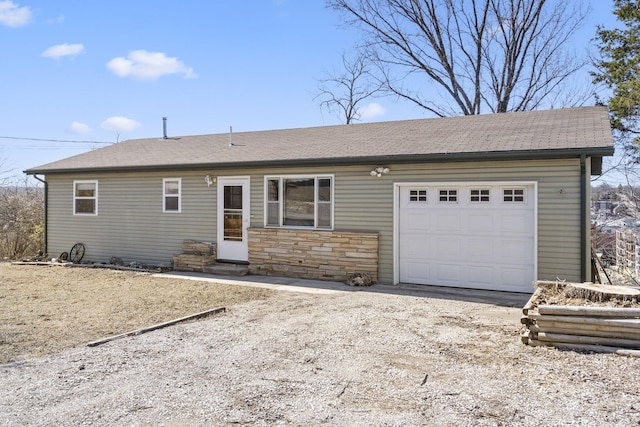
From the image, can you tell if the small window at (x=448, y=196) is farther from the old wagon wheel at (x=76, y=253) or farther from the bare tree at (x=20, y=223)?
the bare tree at (x=20, y=223)

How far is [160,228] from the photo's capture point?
11648mm

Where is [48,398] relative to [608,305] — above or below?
below


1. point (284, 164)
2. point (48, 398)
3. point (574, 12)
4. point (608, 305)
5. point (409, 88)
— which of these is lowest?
point (48, 398)

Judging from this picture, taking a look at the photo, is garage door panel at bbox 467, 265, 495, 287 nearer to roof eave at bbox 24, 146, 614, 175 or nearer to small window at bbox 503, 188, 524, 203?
small window at bbox 503, 188, 524, 203

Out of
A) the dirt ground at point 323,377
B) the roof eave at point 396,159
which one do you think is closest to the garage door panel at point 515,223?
the roof eave at point 396,159

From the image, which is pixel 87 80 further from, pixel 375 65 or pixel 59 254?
pixel 375 65

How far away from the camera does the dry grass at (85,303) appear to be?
17.6 ft

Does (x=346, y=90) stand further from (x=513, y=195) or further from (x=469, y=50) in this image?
(x=513, y=195)

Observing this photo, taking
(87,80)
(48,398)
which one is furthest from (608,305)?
(87,80)

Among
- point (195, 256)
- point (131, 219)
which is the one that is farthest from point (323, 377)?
point (131, 219)

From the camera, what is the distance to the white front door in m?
10.6

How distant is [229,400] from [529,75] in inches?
786

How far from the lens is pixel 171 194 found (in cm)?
1152

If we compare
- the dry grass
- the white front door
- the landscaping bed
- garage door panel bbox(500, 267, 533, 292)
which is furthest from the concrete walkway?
the landscaping bed
